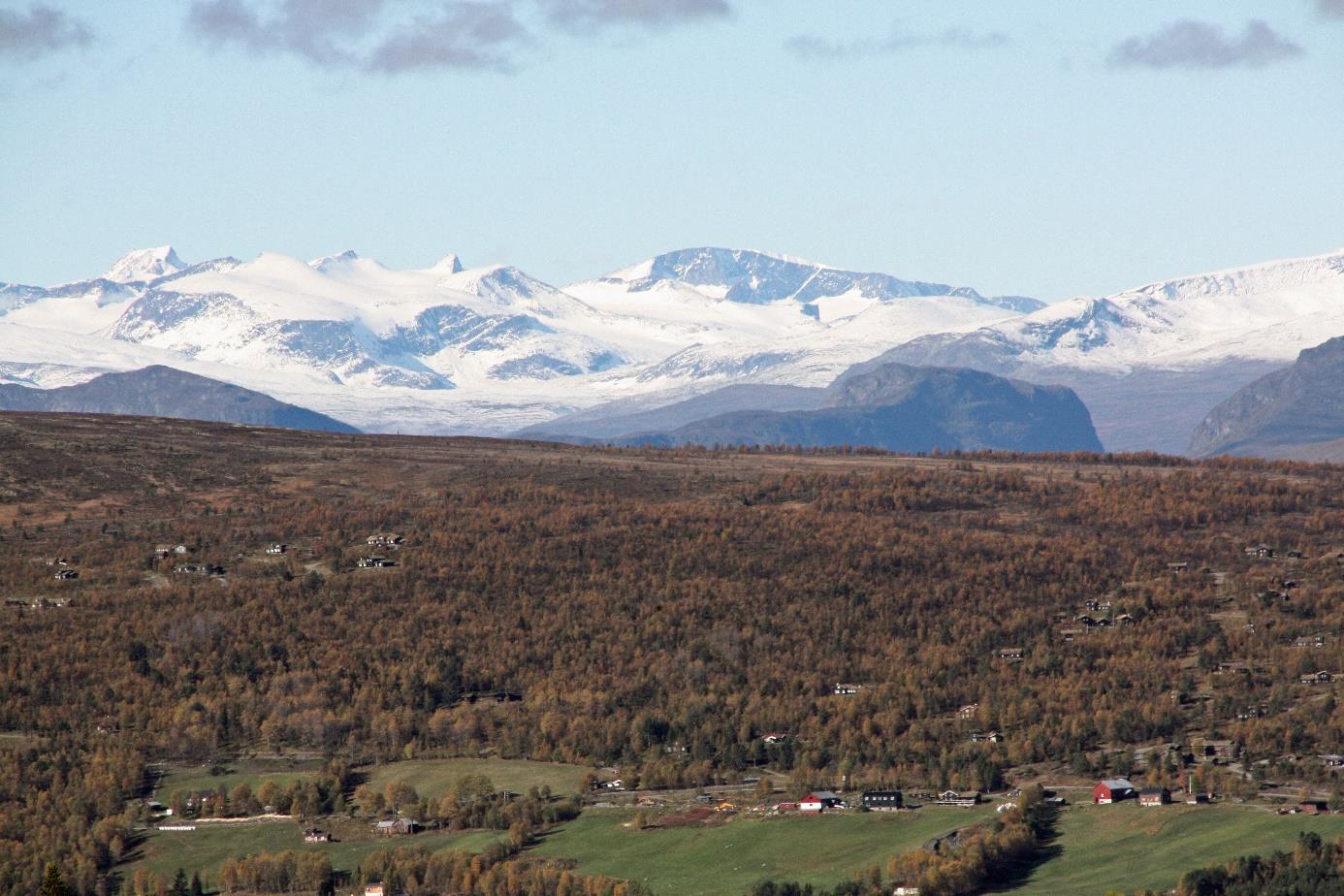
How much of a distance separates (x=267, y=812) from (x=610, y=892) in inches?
1716

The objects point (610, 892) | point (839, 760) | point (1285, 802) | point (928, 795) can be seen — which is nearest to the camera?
point (610, 892)

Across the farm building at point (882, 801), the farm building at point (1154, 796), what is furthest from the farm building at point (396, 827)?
the farm building at point (1154, 796)

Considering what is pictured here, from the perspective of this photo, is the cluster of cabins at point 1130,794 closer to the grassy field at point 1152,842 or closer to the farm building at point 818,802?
the grassy field at point 1152,842

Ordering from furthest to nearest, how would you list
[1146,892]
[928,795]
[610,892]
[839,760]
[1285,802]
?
[839,760] < [928,795] < [1285,802] < [610,892] < [1146,892]

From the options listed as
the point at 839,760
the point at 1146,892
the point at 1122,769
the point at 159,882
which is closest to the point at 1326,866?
the point at 1146,892

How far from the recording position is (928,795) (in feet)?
614

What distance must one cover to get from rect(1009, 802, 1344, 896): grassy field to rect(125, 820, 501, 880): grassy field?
43.8 metres

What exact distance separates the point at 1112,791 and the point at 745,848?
28.8 meters

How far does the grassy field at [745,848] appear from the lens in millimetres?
165750

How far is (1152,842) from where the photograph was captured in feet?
543

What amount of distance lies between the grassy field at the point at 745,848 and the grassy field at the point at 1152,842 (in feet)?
29.4

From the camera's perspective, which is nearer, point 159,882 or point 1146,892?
point 1146,892

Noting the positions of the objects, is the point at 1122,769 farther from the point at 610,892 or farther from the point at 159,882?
the point at 159,882

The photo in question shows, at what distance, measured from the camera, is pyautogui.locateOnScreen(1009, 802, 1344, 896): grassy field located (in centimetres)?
15750
